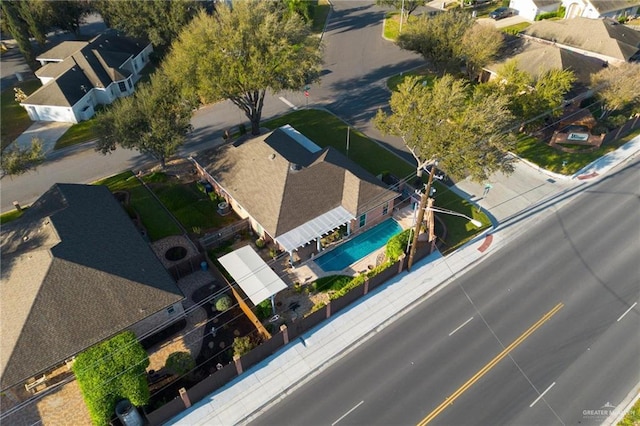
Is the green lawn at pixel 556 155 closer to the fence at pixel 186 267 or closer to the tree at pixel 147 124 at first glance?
the fence at pixel 186 267

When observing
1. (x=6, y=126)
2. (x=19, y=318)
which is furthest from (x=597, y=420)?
(x=6, y=126)

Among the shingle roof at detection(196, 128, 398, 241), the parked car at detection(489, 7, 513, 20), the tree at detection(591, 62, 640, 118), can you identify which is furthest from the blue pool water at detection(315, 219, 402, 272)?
the parked car at detection(489, 7, 513, 20)

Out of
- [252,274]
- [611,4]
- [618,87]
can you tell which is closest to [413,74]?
[618,87]

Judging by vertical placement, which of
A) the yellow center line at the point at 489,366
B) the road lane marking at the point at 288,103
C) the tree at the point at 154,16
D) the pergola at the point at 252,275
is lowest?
the yellow center line at the point at 489,366

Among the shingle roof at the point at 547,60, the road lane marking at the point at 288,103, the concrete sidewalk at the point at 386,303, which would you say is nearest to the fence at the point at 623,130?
the concrete sidewalk at the point at 386,303

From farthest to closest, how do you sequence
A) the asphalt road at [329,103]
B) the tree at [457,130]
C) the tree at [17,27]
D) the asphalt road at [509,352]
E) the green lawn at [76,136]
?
1. the tree at [17,27]
2. the green lawn at [76,136]
3. the asphalt road at [329,103]
4. the tree at [457,130]
5. the asphalt road at [509,352]

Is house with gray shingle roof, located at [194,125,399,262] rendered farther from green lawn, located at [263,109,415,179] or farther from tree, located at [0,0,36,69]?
tree, located at [0,0,36,69]

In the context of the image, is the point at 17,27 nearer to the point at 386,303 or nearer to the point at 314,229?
the point at 314,229

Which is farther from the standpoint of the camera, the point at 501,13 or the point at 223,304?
the point at 501,13

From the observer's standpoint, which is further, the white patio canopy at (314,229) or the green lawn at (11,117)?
the green lawn at (11,117)
